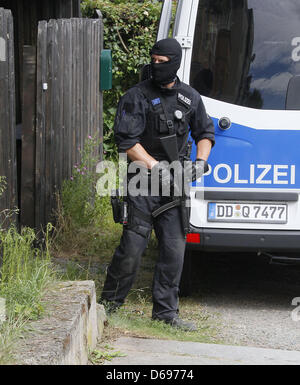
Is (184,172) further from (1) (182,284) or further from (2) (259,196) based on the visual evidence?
(1) (182,284)

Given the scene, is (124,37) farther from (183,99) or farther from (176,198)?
(176,198)

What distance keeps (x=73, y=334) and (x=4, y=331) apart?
337mm

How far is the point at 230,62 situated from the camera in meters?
5.53

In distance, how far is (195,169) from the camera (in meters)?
5.15

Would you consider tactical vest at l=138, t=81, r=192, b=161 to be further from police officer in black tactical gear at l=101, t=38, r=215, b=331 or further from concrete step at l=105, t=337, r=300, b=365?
concrete step at l=105, t=337, r=300, b=365

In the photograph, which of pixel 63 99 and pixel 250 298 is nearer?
pixel 250 298

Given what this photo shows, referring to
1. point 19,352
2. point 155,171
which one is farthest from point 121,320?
point 19,352

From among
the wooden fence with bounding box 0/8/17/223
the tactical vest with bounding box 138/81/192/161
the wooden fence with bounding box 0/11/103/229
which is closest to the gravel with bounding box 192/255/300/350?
the tactical vest with bounding box 138/81/192/161

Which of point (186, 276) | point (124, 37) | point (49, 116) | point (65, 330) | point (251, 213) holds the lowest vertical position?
point (186, 276)

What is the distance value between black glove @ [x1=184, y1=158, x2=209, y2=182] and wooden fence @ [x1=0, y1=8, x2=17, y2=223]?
4.17 feet

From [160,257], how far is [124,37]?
23.4 ft

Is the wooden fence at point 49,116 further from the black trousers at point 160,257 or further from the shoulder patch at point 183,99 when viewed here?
the shoulder patch at point 183,99

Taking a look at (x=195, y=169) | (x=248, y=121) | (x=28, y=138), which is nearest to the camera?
(x=195, y=169)

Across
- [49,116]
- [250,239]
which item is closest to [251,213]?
[250,239]
